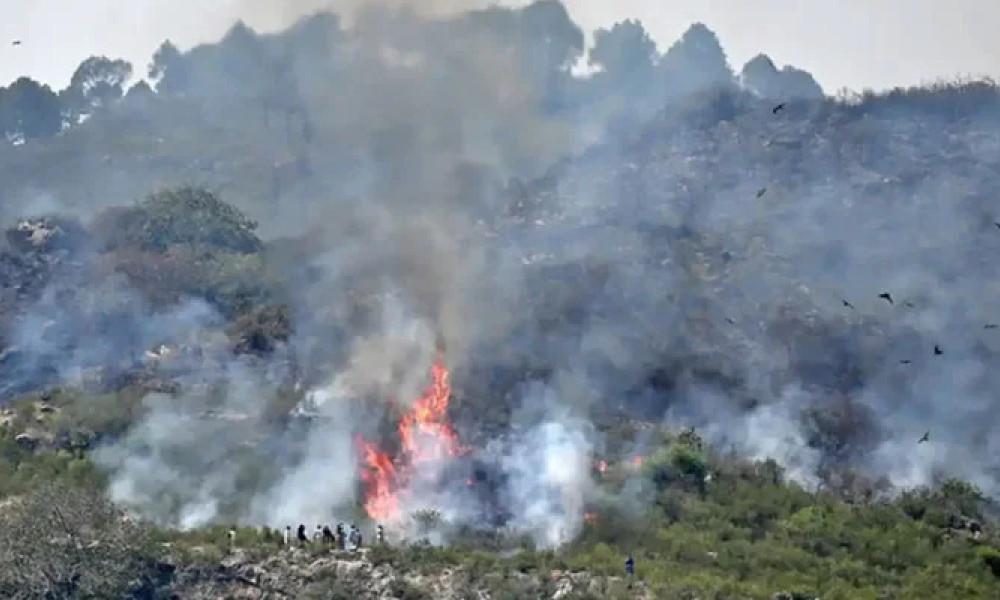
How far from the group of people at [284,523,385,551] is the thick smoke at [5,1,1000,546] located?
6.60 feet

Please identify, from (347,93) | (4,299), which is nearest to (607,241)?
(347,93)

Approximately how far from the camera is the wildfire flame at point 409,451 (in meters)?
50.4

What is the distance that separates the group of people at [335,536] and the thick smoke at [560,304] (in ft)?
6.60

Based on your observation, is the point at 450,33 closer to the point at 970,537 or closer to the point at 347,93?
the point at 347,93

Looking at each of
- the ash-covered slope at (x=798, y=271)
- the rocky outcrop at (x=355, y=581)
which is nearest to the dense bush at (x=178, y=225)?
the ash-covered slope at (x=798, y=271)

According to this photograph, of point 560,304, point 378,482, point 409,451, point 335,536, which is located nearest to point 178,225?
point 560,304

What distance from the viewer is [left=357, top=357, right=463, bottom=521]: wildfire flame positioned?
50.4 meters

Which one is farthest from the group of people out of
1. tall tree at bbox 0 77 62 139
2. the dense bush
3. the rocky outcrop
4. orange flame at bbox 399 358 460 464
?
tall tree at bbox 0 77 62 139

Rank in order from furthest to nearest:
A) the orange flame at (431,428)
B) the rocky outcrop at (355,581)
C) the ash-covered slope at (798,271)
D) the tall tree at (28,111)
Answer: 1. the tall tree at (28,111)
2. the ash-covered slope at (798,271)
3. the orange flame at (431,428)
4. the rocky outcrop at (355,581)

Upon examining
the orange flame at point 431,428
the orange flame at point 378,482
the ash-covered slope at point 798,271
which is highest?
the ash-covered slope at point 798,271

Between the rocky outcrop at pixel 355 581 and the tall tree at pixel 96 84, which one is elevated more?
the tall tree at pixel 96 84

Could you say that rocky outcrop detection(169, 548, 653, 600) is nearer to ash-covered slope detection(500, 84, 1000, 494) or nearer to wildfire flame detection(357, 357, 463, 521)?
wildfire flame detection(357, 357, 463, 521)

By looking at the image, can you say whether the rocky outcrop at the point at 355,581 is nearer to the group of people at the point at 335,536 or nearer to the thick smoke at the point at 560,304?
the group of people at the point at 335,536

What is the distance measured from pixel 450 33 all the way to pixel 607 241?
17.4m
